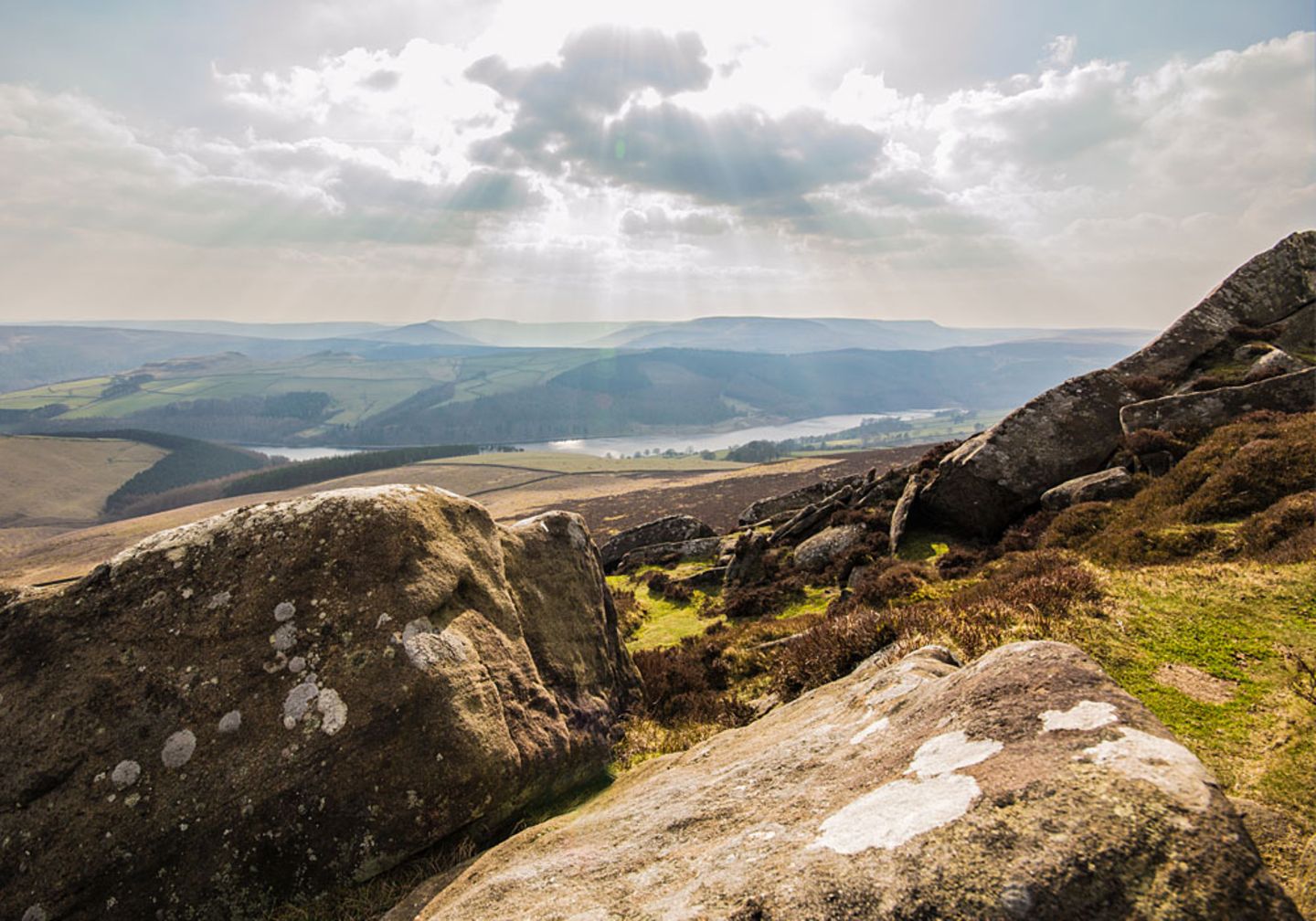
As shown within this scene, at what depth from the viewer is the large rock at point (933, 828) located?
2.81 metres

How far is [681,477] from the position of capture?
576 feet

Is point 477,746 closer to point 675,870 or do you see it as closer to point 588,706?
point 588,706

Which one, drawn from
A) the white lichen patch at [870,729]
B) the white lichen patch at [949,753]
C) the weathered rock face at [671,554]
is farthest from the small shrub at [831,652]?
the weathered rock face at [671,554]

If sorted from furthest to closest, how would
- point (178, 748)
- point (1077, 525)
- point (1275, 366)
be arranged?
point (1275, 366) → point (1077, 525) → point (178, 748)

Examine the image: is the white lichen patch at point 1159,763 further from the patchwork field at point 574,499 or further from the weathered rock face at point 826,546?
the patchwork field at point 574,499

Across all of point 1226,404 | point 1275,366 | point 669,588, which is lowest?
point 669,588

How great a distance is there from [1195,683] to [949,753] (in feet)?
14.7

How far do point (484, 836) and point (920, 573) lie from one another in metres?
13.1

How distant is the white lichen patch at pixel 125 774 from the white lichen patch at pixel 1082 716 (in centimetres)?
888

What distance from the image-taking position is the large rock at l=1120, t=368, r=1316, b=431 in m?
18.3

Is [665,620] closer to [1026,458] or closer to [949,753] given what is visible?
[1026,458]

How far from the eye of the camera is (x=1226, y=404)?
19.0 metres

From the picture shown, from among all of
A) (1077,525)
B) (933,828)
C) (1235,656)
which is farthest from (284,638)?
(1077,525)

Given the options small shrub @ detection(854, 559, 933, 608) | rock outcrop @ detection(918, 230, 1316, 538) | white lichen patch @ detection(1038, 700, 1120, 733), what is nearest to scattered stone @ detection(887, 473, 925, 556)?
rock outcrop @ detection(918, 230, 1316, 538)
